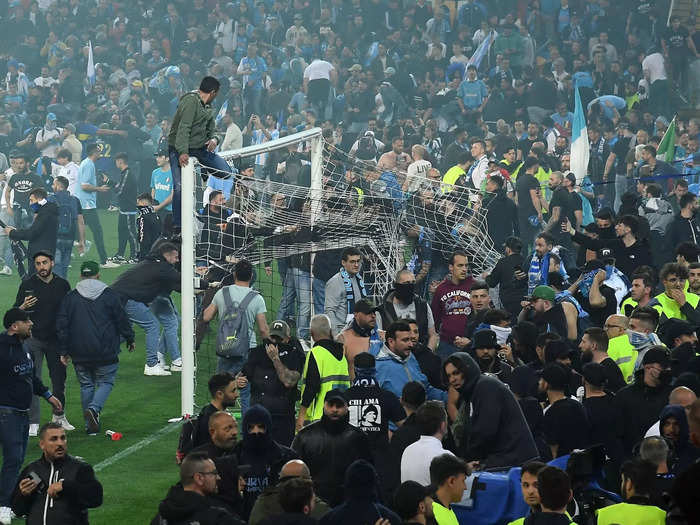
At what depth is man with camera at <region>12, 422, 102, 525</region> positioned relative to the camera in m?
7.43

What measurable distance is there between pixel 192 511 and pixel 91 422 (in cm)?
635

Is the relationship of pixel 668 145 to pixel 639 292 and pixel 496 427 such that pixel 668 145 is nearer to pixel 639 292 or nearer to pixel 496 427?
pixel 639 292

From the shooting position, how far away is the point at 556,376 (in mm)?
8109

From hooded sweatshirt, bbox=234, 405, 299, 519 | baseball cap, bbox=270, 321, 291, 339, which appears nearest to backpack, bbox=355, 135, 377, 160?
baseball cap, bbox=270, 321, 291, 339

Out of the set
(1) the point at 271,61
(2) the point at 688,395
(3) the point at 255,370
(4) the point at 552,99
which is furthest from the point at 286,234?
(1) the point at 271,61

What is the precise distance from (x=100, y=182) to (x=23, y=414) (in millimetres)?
18335

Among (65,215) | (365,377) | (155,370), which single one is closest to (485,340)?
(365,377)

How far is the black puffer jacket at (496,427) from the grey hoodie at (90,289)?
521cm

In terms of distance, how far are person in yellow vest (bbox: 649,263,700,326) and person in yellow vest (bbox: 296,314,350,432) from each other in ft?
10.3

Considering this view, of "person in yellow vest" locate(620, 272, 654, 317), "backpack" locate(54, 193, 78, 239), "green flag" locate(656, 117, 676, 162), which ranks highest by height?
"green flag" locate(656, 117, 676, 162)

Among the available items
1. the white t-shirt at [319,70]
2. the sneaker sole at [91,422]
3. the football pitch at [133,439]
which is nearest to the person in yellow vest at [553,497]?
the football pitch at [133,439]

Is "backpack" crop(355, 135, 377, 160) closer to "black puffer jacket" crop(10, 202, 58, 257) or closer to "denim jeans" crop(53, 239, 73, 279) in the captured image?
"denim jeans" crop(53, 239, 73, 279)

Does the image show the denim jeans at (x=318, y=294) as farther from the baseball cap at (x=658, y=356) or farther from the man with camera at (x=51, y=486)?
the man with camera at (x=51, y=486)

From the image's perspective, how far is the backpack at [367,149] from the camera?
1018 inches
